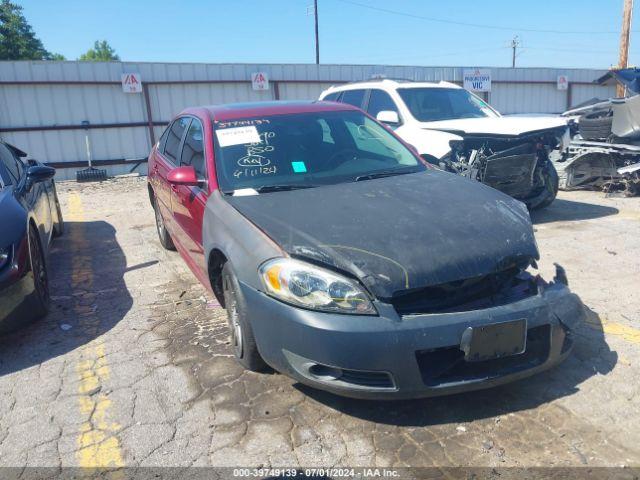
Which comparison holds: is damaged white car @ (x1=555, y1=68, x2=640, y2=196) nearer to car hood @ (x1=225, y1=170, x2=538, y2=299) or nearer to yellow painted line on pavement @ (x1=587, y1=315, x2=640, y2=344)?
yellow painted line on pavement @ (x1=587, y1=315, x2=640, y2=344)

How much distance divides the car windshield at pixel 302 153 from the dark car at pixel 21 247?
154 cm

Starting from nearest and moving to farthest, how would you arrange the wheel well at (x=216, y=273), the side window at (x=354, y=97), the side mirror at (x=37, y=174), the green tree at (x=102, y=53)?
the wheel well at (x=216, y=273)
the side mirror at (x=37, y=174)
the side window at (x=354, y=97)
the green tree at (x=102, y=53)

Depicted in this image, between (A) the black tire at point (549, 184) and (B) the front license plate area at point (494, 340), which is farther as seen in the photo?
(A) the black tire at point (549, 184)

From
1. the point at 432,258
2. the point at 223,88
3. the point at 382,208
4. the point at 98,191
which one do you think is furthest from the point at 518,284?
the point at 223,88

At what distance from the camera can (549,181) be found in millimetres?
7078

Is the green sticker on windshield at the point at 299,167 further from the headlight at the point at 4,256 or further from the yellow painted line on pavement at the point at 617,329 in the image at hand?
the yellow painted line on pavement at the point at 617,329

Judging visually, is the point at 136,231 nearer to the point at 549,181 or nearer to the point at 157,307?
the point at 157,307

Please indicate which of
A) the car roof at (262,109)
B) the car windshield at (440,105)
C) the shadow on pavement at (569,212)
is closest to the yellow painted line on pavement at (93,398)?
the car roof at (262,109)

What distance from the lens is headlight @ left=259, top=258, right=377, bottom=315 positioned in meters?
2.57

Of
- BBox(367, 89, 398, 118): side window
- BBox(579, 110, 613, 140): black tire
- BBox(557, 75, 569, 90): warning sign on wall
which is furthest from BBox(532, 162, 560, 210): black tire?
BBox(557, 75, 569, 90): warning sign on wall

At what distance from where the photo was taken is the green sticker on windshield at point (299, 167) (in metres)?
3.80

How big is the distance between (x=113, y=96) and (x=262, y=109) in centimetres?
1125

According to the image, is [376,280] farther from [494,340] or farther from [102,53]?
[102,53]

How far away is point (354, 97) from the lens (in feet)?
27.1
